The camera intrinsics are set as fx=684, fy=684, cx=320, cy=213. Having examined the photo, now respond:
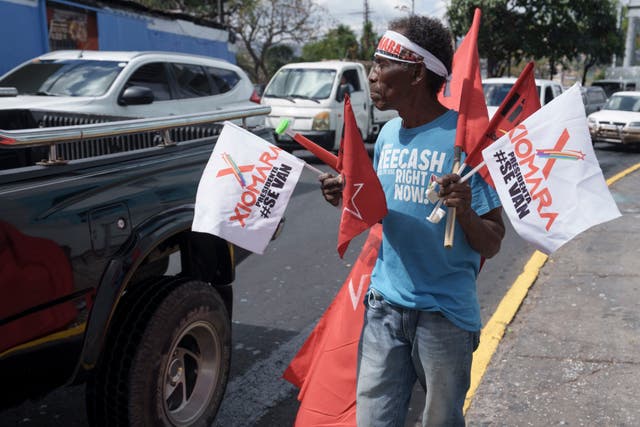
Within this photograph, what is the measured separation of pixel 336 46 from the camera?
173 ft

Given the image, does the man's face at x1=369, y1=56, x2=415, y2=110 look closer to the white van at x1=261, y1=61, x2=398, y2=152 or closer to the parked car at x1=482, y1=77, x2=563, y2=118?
the white van at x1=261, y1=61, x2=398, y2=152

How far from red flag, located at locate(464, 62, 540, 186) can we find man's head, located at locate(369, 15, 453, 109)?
0.23m

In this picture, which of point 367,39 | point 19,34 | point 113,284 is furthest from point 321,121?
point 367,39

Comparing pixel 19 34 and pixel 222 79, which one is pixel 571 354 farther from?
pixel 19 34

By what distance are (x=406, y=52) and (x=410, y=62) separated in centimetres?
3

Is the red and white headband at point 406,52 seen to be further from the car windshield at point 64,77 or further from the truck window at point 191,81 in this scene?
the truck window at point 191,81

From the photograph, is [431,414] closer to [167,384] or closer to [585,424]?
[167,384]

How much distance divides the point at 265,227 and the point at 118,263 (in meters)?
0.73

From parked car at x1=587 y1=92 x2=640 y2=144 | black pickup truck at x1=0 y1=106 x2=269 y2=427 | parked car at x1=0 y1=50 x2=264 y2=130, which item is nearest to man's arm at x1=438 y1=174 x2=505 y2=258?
black pickup truck at x1=0 y1=106 x2=269 y2=427

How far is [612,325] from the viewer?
471cm

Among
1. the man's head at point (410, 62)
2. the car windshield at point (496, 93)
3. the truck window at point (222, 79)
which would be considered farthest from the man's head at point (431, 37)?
the car windshield at point (496, 93)

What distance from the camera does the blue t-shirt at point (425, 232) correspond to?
2068 millimetres

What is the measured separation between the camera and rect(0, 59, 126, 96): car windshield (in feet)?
25.9

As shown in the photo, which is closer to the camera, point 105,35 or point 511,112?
point 511,112
